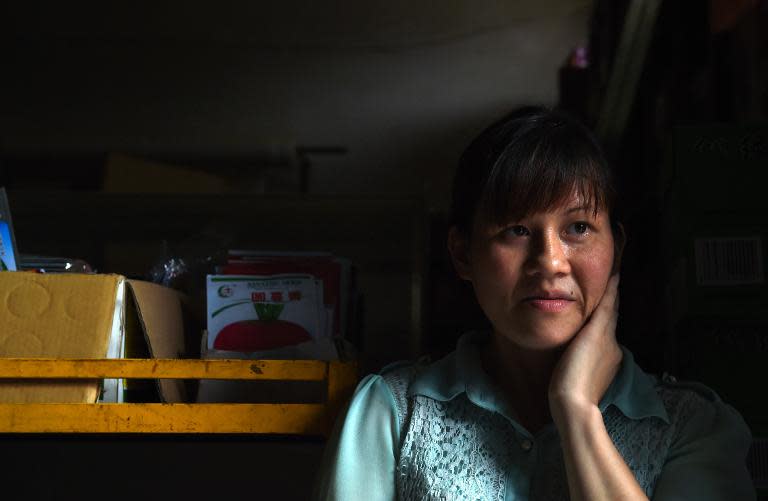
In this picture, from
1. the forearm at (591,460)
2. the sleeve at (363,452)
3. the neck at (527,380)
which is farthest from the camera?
the neck at (527,380)

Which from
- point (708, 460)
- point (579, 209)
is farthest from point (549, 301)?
point (708, 460)

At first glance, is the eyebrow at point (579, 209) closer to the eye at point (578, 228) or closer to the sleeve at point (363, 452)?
the eye at point (578, 228)

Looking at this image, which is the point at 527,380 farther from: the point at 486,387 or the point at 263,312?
the point at 263,312

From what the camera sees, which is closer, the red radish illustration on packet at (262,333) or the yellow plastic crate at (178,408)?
the yellow plastic crate at (178,408)

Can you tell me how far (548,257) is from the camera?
128cm

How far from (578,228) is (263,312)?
0.55 metres

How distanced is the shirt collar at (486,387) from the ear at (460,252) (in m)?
0.13

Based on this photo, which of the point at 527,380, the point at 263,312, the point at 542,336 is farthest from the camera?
the point at 263,312

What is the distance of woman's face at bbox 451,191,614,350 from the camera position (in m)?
1.28

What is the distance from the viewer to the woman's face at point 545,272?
1282mm

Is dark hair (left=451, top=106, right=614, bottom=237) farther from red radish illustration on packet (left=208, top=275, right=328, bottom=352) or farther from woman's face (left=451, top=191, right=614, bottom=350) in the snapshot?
red radish illustration on packet (left=208, top=275, right=328, bottom=352)

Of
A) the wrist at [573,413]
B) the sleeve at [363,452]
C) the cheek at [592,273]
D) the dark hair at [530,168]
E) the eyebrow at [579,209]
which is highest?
the dark hair at [530,168]

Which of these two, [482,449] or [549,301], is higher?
[549,301]

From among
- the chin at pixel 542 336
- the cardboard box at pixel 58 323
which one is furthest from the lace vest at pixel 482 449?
the cardboard box at pixel 58 323
